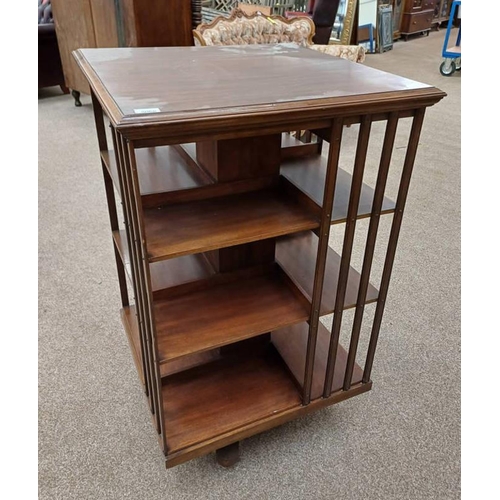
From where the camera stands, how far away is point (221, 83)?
98cm

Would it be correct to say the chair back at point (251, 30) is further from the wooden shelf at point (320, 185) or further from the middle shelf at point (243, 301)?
the middle shelf at point (243, 301)

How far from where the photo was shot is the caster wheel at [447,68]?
5.32 meters

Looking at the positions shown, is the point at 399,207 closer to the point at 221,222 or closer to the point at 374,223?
the point at 374,223

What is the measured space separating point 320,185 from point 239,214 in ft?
0.75

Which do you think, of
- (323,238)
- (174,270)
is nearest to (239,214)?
(323,238)

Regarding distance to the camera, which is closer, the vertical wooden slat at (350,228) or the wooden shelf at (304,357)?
the vertical wooden slat at (350,228)

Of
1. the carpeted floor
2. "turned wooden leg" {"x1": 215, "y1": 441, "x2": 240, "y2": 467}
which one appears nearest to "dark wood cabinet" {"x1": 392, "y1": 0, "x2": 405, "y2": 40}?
the carpeted floor

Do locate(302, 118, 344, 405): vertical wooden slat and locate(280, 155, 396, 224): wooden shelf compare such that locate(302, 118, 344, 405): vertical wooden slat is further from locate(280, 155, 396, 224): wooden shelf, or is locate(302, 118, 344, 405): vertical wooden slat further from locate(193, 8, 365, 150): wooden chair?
locate(193, 8, 365, 150): wooden chair

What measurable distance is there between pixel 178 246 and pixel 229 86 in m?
0.36

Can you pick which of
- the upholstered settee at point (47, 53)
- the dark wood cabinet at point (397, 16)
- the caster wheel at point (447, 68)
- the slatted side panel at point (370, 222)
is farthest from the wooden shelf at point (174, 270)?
the dark wood cabinet at point (397, 16)

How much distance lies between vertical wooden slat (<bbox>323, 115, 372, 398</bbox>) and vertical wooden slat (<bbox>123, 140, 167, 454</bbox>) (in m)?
0.45

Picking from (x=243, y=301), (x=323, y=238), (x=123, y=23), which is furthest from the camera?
(x=123, y=23)

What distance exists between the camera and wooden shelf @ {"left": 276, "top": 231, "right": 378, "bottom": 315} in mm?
1153

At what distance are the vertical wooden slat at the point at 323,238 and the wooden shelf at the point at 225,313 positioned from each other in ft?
0.15
